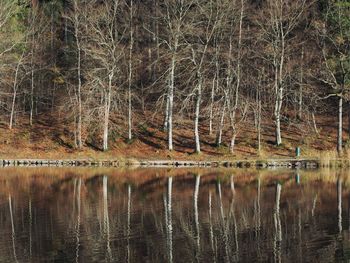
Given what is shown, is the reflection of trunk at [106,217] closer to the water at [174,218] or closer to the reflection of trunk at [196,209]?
the water at [174,218]

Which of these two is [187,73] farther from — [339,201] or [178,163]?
[339,201]

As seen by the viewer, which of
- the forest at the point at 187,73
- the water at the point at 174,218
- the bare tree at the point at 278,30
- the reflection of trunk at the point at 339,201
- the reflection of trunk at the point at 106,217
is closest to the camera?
the water at the point at 174,218

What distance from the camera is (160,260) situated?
1947 cm

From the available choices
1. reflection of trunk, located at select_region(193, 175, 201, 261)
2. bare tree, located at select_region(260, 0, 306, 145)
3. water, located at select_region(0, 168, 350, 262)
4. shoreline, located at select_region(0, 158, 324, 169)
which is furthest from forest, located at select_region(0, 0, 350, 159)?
water, located at select_region(0, 168, 350, 262)

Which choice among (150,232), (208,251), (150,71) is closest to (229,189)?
(150,232)

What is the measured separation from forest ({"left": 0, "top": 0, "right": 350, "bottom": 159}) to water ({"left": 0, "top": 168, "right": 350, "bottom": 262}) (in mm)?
14826

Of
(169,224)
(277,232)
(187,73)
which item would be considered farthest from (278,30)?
(277,232)

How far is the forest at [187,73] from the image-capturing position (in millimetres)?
56656

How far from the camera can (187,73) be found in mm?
58875

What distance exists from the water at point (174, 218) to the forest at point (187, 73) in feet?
48.6

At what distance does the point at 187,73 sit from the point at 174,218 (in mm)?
33211

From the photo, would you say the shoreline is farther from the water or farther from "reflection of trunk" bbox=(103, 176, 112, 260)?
Result: "reflection of trunk" bbox=(103, 176, 112, 260)

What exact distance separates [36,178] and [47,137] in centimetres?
1905

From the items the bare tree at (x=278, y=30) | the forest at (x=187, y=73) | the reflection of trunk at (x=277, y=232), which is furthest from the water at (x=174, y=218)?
the bare tree at (x=278, y=30)
